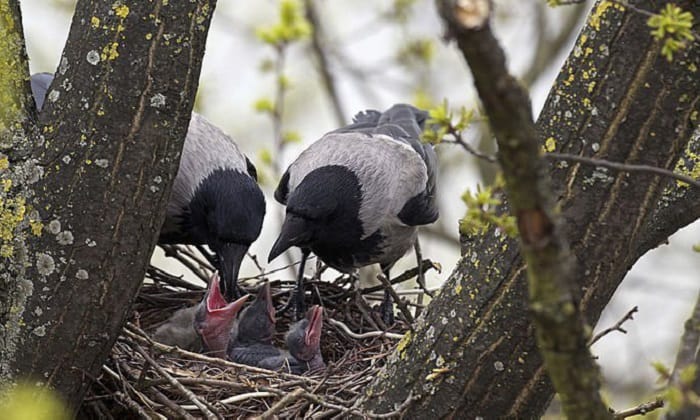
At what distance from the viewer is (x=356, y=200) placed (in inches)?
215

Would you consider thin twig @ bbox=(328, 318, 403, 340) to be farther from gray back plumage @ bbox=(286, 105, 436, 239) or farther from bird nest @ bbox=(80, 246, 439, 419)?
gray back plumage @ bbox=(286, 105, 436, 239)

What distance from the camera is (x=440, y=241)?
331 inches

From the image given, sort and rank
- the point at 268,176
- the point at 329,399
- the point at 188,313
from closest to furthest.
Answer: the point at 329,399 < the point at 188,313 < the point at 268,176

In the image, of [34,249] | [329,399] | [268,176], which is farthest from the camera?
[268,176]

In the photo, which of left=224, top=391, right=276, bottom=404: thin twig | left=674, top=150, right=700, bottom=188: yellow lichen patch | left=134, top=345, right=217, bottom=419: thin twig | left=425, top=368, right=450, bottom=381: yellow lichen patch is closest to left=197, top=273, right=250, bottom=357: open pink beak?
left=224, top=391, right=276, bottom=404: thin twig

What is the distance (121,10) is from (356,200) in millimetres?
2522

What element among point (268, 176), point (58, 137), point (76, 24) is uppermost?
point (268, 176)

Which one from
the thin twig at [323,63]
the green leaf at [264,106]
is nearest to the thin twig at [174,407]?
the green leaf at [264,106]

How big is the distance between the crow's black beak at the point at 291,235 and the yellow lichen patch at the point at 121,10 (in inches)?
85.6

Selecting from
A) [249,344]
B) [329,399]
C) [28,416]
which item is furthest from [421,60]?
[28,416]

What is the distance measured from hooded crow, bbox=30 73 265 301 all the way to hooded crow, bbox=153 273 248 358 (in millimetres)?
96

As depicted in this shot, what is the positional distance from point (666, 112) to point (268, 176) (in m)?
4.42

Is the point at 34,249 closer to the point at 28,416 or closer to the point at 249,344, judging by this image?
the point at 28,416

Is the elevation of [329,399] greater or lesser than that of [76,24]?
lesser
